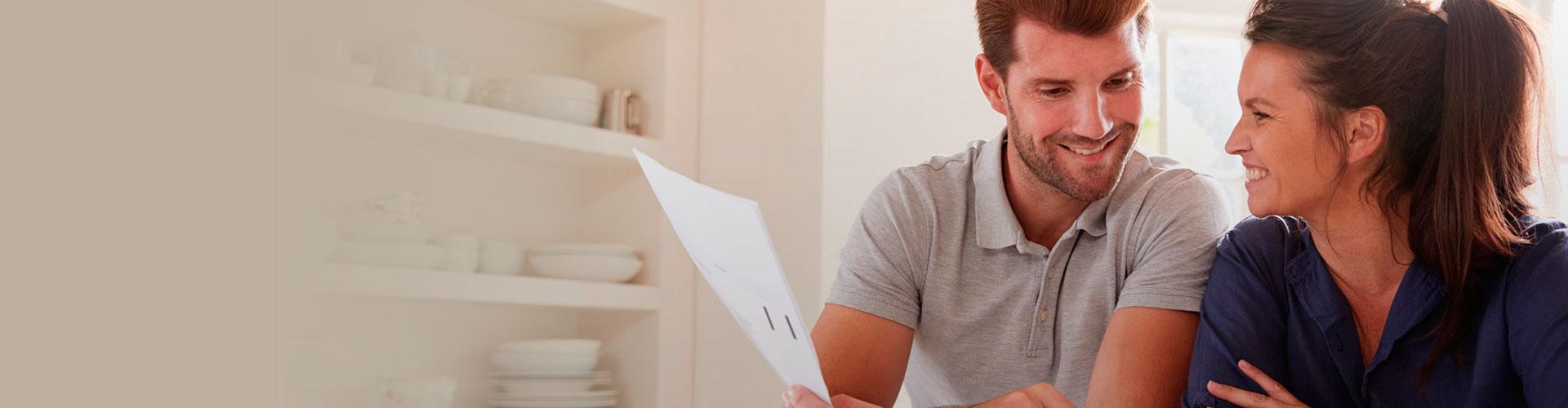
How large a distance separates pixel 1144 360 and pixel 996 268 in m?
0.33

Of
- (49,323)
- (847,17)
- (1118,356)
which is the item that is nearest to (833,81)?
(847,17)

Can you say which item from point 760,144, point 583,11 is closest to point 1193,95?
point 760,144

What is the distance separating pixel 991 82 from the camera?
6.57 feet

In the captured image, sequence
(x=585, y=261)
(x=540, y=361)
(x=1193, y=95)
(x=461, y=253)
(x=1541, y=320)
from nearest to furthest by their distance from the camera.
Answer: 1. (x=1541, y=320)
2. (x=461, y=253)
3. (x=540, y=361)
4. (x=585, y=261)
5. (x=1193, y=95)

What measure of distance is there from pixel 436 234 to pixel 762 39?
33.5 inches

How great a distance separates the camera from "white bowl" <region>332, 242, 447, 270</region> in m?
2.57

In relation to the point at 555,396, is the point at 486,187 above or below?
above

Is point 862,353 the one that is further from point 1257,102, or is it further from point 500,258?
point 500,258

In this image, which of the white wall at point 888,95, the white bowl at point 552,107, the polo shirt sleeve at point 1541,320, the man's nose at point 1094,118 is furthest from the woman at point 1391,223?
the white bowl at point 552,107

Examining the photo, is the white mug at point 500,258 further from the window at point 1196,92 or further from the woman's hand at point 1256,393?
the woman's hand at point 1256,393

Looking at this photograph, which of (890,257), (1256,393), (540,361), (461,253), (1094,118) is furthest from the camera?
(540,361)

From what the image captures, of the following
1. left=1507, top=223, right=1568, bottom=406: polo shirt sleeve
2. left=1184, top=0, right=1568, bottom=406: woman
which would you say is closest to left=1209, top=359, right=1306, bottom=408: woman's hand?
left=1184, top=0, right=1568, bottom=406: woman

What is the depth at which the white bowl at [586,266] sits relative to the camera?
9.67ft

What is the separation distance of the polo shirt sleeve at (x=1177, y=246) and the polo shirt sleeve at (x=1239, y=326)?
0.04 metres
